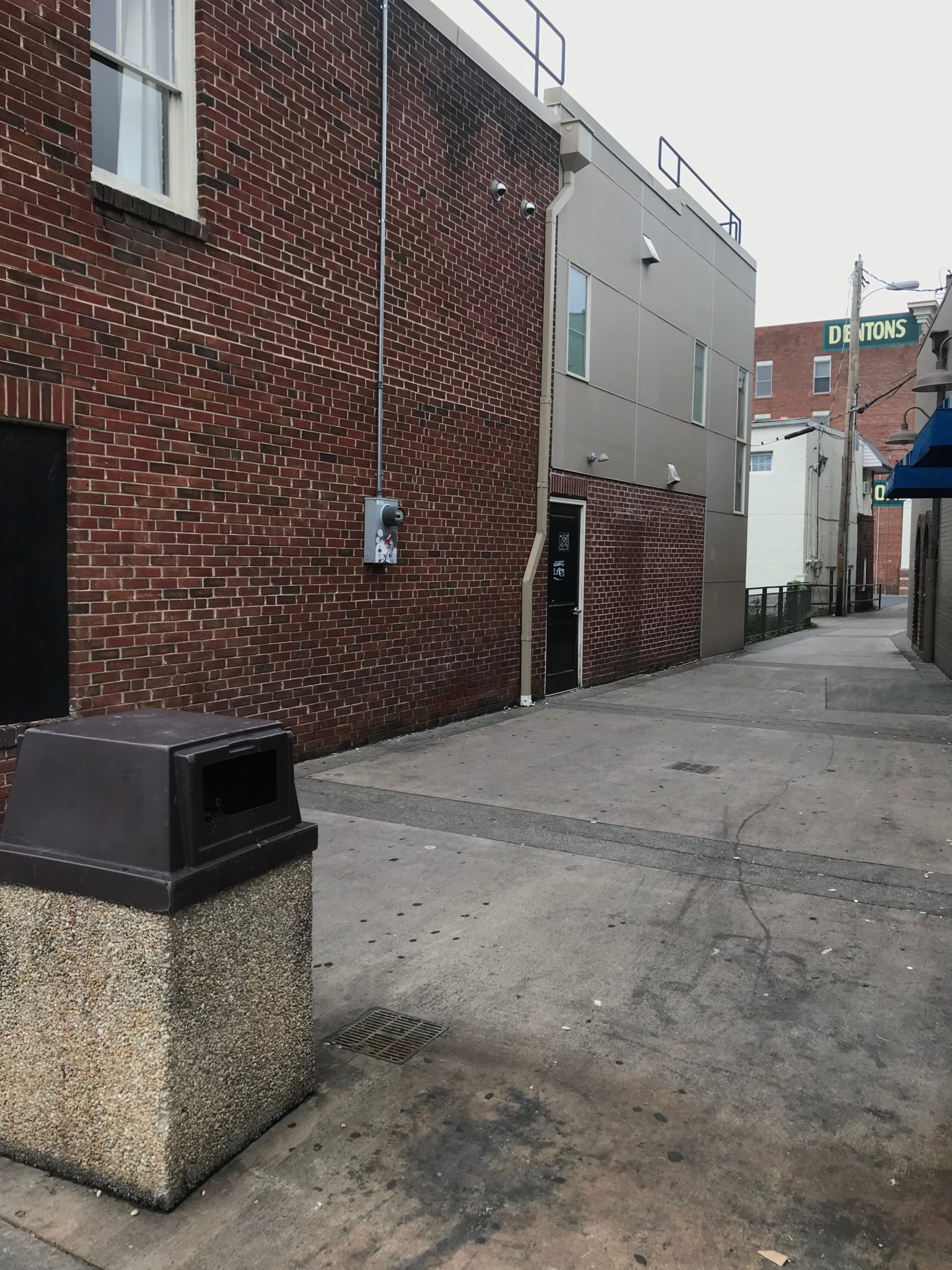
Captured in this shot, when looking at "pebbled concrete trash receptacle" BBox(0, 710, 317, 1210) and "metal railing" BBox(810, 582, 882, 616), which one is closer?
"pebbled concrete trash receptacle" BBox(0, 710, 317, 1210)

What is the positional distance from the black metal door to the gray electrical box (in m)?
3.81

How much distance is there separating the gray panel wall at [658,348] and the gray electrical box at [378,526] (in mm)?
3870

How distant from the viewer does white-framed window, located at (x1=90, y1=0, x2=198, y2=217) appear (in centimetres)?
629

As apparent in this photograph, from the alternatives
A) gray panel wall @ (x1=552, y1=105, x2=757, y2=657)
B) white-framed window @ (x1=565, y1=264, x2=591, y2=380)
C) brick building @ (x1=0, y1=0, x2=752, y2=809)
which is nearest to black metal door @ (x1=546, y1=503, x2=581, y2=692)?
brick building @ (x1=0, y1=0, x2=752, y2=809)

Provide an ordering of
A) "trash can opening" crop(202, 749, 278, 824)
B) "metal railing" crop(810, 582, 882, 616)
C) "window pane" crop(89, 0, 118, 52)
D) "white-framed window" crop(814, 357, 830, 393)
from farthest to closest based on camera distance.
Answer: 1. "white-framed window" crop(814, 357, 830, 393)
2. "metal railing" crop(810, 582, 882, 616)
3. "window pane" crop(89, 0, 118, 52)
4. "trash can opening" crop(202, 749, 278, 824)

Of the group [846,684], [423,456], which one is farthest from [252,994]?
[846,684]

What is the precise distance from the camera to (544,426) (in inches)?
459

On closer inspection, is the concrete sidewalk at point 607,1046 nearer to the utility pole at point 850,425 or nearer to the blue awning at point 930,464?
the blue awning at point 930,464

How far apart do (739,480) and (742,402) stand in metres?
1.58

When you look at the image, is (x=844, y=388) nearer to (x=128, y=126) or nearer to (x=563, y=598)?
(x=563, y=598)

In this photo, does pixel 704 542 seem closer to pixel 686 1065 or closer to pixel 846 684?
pixel 846 684

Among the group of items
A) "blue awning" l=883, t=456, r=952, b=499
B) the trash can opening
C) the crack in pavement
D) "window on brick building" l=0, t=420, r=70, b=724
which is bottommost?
the crack in pavement

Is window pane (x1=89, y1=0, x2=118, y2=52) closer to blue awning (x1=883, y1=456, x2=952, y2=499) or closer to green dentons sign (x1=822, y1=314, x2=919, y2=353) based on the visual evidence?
blue awning (x1=883, y1=456, x2=952, y2=499)

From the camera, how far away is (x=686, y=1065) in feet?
11.3
